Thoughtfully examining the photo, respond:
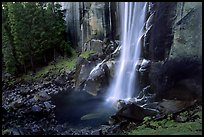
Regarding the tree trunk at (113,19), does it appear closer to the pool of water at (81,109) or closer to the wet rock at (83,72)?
the wet rock at (83,72)

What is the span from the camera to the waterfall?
27.1 meters

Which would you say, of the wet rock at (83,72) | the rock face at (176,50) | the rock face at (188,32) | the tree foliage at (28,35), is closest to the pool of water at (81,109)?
the wet rock at (83,72)

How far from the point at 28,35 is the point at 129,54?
15.6 m

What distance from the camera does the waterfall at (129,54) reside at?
27109 millimetres

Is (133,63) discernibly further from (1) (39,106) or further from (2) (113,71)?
(1) (39,106)

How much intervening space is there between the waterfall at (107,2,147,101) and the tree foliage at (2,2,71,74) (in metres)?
12.6

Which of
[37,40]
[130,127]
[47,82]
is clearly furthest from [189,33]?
[37,40]

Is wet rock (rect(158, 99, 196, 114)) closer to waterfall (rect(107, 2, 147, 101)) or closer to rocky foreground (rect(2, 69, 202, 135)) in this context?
rocky foreground (rect(2, 69, 202, 135))

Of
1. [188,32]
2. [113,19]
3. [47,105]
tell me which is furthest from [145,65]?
[113,19]

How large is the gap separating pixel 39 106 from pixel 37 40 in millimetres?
Result: 17133

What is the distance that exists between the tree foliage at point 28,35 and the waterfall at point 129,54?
41.4 ft

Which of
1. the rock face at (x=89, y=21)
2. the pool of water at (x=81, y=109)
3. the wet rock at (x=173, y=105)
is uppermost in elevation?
the rock face at (x=89, y=21)

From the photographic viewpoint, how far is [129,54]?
29.0 m

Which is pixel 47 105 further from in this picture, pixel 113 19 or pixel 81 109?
pixel 113 19
